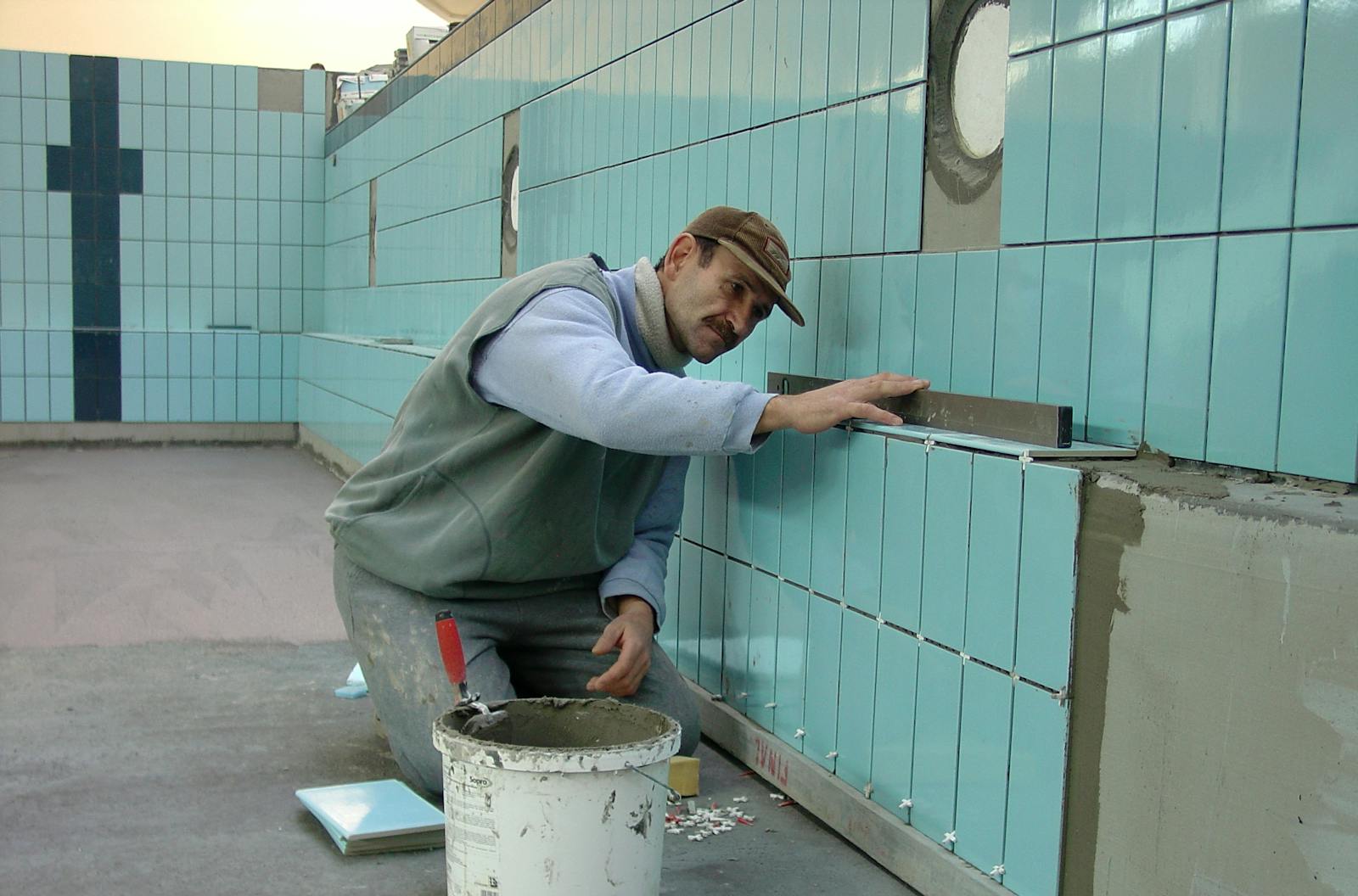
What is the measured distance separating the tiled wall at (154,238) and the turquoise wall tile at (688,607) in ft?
23.7

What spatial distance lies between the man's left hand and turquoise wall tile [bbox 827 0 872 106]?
1160mm

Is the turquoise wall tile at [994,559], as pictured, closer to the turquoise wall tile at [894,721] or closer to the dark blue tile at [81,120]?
the turquoise wall tile at [894,721]

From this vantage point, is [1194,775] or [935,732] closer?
[1194,775]

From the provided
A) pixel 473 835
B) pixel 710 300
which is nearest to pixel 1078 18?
pixel 710 300

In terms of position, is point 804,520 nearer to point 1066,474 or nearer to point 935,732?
point 935,732

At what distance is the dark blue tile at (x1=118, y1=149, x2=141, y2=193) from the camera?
31.9ft

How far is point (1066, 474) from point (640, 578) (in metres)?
1.26

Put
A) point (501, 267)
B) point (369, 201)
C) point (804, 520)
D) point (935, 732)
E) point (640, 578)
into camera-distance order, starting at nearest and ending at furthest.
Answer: point (935, 732)
point (804, 520)
point (640, 578)
point (501, 267)
point (369, 201)

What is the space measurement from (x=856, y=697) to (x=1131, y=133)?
1.15 m

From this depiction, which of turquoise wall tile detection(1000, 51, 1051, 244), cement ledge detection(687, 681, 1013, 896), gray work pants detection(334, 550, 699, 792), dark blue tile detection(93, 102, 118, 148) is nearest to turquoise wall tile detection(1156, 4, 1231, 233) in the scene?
turquoise wall tile detection(1000, 51, 1051, 244)

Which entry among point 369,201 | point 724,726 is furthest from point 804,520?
point 369,201

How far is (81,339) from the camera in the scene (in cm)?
955

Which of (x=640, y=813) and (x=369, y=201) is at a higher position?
(x=369, y=201)

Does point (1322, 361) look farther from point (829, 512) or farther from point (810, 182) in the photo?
point (810, 182)
